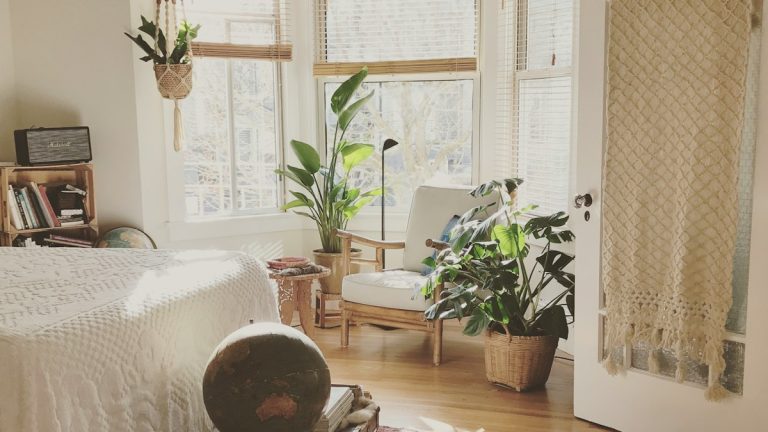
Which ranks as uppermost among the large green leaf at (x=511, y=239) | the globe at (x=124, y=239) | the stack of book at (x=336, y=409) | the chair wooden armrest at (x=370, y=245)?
the large green leaf at (x=511, y=239)

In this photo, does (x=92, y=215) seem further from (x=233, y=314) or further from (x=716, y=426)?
(x=716, y=426)

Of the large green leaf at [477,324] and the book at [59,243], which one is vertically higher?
the book at [59,243]

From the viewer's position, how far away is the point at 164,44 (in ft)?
14.6

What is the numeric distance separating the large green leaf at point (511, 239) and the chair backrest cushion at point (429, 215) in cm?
77

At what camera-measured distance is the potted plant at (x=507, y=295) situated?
3.68 m

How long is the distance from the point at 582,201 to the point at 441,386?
1.16 metres

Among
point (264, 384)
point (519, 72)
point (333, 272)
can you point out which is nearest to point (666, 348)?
point (264, 384)

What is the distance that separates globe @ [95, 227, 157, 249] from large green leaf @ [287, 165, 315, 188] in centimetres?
92

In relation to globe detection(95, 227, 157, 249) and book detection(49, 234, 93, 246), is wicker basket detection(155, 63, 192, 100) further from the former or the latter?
book detection(49, 234, 93, 246)

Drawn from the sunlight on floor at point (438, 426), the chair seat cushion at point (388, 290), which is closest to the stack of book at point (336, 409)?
the sunlight on floor at point (438, 426)

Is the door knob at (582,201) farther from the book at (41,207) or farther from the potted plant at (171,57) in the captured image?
the book at (41,207)

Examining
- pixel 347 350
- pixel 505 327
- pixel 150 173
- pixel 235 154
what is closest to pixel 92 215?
pixel 150 173

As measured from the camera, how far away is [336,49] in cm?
520

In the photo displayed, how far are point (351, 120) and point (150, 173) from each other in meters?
1.23
